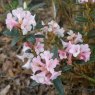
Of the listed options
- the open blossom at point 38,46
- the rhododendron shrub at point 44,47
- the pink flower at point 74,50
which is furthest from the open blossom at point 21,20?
the pink flower at point 74,50

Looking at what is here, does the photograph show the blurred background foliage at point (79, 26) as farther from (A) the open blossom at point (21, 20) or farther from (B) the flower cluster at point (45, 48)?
(A) the open blossom at point (21, 20)

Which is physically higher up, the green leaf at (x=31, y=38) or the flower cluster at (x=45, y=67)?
the green leaf at (x=31, y=38)

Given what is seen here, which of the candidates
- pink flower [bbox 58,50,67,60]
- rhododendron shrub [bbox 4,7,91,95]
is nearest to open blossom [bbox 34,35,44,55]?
rhododendron shrub [bbox 4,7,91,95]

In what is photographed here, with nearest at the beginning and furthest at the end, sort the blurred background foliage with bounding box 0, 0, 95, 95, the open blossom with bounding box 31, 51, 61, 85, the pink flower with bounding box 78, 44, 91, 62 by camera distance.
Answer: the open blossom with bounding box 31, 51, 61, 85, the pink flower with bounding box 78, 44, 91, 62, the blurred background foliage with bounding box 0, 0, 95, 95

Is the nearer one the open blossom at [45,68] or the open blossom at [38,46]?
the open blossom at [45,68]

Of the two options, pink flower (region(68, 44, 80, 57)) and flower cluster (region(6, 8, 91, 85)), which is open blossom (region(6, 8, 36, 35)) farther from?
pink flower (region(68, 44, 80, 57))

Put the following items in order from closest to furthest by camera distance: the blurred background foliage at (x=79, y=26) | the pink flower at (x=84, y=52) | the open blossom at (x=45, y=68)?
1. the open blossom at (x=45, y=68)
2. the pink flower at (x=84, y=52)
3. the blurred background foliage at (x=79, y=26)

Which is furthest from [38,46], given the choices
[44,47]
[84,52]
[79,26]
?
[79,26]

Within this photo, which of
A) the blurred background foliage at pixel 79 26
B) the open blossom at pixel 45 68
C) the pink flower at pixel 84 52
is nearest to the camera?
the open blossom at pixel 45 68
